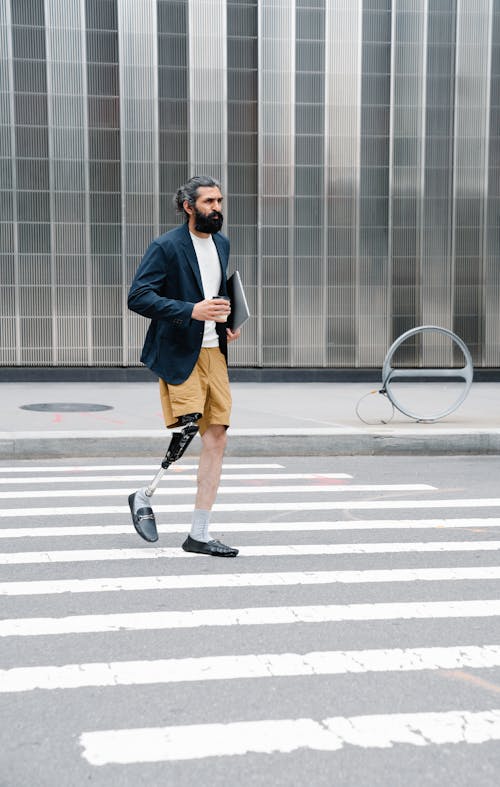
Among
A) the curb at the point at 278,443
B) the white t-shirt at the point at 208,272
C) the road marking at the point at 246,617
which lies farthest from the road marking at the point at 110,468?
the road marking at the point at 246,617

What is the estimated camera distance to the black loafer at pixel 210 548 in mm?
5762

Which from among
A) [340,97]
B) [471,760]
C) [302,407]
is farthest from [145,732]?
[340,97]

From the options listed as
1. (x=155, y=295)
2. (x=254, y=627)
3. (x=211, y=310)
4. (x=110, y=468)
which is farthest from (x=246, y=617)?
(x=110, y=468)

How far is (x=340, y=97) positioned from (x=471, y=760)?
686 inches

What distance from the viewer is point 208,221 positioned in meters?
5.63

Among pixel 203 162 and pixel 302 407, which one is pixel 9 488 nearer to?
pixel 302 407

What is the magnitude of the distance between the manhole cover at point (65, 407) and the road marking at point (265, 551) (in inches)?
304

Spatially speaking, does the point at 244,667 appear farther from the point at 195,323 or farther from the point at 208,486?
the point at 195,323

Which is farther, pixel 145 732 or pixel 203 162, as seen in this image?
pixel 203 162

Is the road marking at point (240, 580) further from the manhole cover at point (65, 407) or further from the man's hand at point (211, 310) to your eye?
the manhole cover at point (65, 407)

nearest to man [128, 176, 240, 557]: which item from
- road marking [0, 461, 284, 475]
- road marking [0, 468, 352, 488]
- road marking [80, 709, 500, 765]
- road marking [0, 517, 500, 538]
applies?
road marking [0, 517, 500, 538]

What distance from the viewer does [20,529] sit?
6512mm

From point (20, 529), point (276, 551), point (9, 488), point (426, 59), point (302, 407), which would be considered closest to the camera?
point (276, 551)

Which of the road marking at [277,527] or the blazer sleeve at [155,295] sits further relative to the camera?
the road marking at [277,527]
